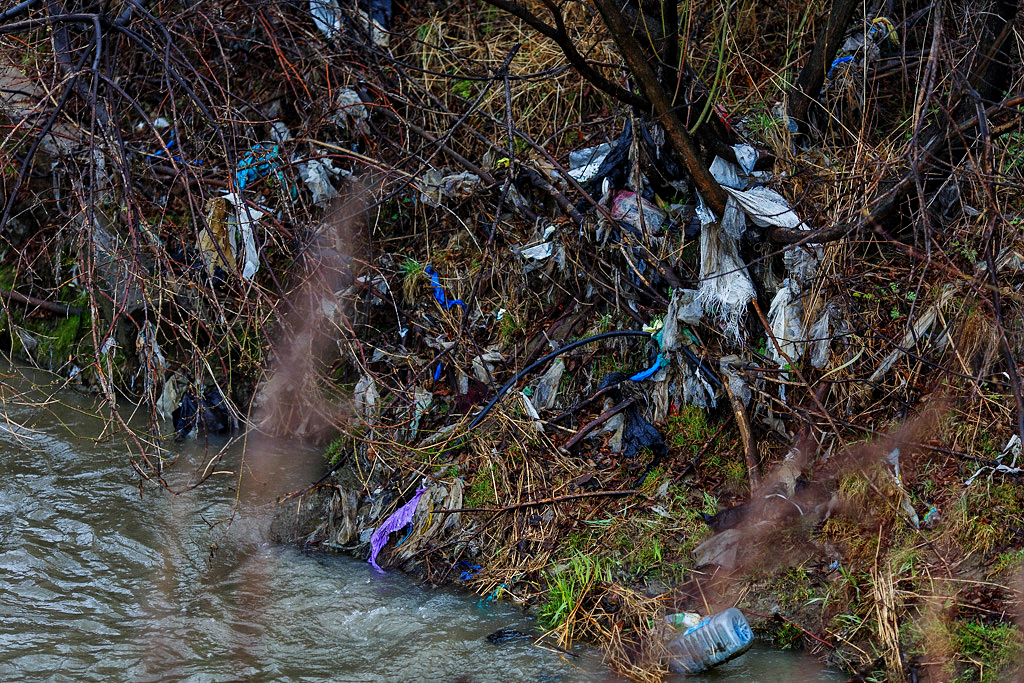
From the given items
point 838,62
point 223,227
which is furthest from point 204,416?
point 838,62

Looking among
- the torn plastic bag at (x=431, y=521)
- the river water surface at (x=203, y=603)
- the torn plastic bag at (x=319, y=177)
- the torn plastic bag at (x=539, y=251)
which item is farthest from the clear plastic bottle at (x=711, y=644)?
the torn plastic bag at (x=319, y=177)

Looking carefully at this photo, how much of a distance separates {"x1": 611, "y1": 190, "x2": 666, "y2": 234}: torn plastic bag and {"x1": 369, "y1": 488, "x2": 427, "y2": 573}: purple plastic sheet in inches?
66.7

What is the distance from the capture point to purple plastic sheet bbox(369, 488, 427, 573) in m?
3.69

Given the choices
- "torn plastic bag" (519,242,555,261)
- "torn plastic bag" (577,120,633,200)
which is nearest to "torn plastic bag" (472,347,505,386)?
"torn plastic bag" (519,242,555,261)

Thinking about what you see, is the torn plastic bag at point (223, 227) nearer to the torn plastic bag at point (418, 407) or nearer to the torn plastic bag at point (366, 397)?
the torn plastic bag at point (366, 397)

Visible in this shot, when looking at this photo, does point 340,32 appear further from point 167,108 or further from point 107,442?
point 107,442

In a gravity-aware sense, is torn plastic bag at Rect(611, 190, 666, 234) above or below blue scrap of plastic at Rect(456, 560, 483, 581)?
above

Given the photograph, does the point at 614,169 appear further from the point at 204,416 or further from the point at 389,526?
the point at 204,416

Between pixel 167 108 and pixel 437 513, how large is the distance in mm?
3681

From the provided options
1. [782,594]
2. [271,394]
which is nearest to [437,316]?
[271,394]

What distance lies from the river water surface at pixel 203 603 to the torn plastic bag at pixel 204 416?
315 millimetres

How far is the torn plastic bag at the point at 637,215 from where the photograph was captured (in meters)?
3.98

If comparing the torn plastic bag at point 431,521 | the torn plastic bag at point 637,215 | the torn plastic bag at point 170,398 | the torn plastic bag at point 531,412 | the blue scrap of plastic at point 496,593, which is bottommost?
the blue scrap of plastic at point 496,593

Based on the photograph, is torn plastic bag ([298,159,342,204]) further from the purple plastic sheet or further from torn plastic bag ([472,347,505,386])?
the purple plastic sheet
